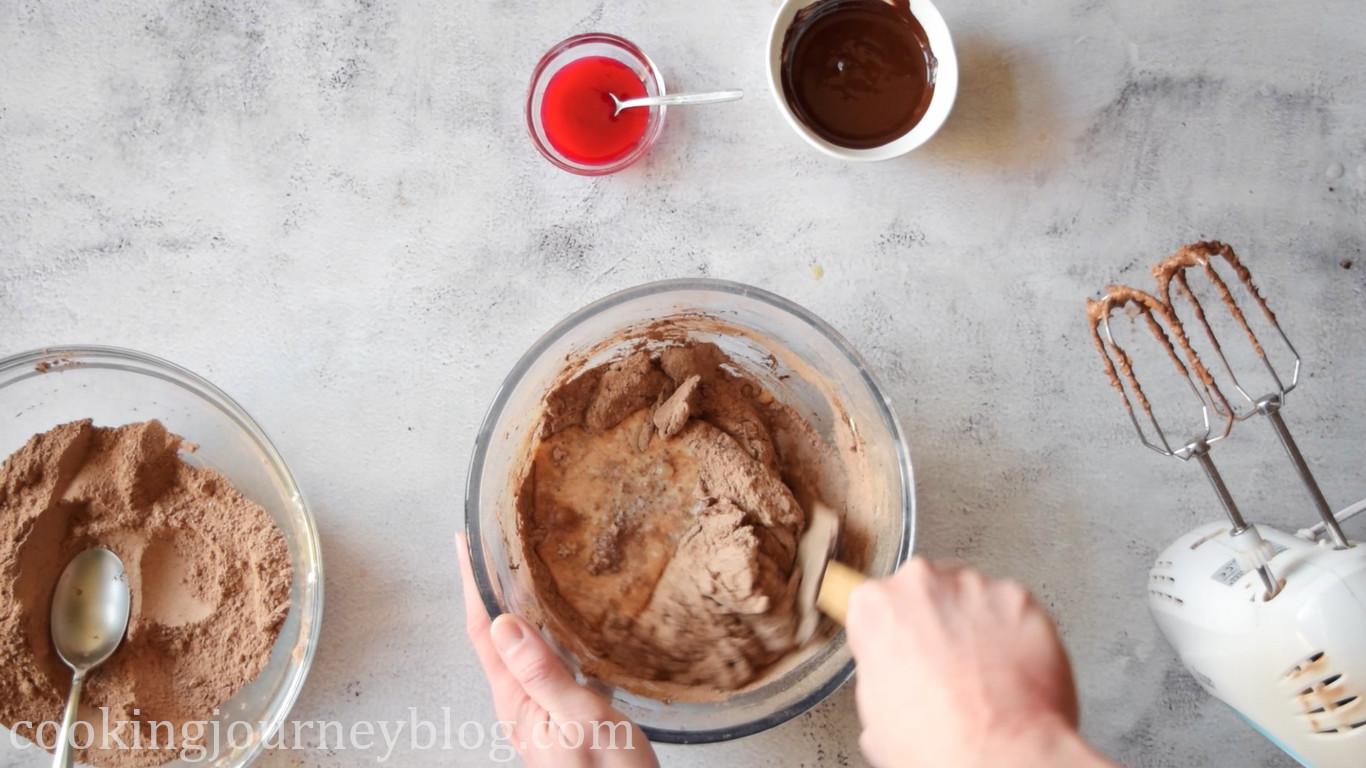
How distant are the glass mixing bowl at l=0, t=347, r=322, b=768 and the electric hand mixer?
126 centimetres

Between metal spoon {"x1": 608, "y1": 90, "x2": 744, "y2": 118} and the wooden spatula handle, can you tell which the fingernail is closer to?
the wooden spatula handle

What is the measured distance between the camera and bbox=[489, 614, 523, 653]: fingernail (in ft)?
4.22

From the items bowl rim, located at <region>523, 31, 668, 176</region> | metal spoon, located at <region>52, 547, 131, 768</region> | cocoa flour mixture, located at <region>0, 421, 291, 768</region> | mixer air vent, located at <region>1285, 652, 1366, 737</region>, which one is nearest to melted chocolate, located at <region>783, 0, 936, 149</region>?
bowl rim, located at <region>523, 31, 668, 176</region>

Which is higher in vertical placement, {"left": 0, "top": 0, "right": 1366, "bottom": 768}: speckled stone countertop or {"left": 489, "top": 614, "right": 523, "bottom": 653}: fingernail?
{"left": 0, "top": 0, "right": 1366, "bottom": 768}: speckled stone countertop

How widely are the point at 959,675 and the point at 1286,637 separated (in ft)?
1.65

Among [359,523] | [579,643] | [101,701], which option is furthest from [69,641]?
[579,643]

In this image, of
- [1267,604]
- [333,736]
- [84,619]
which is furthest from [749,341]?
[84,619]

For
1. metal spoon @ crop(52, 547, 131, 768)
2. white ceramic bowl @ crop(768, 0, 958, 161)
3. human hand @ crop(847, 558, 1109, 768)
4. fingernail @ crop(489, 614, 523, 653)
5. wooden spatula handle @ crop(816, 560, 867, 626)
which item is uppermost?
white ceramic bowl @ crop(768, 0, 958, 161)

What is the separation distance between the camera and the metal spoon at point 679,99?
4.85 feet

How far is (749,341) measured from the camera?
1.50 m

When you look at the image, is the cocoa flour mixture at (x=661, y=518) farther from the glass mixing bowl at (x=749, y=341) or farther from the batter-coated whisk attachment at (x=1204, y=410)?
the batter-coated whisk attachment at (x=1204, y=410)

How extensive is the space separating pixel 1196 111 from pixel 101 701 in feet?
6.53

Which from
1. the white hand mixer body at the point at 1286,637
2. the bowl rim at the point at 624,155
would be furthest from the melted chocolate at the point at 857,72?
the white hand mixer body at the point at 1286,637

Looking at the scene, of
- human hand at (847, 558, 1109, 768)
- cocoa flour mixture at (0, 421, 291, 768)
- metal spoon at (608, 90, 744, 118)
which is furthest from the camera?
metal spoon at (608, 90, 744, 118)
